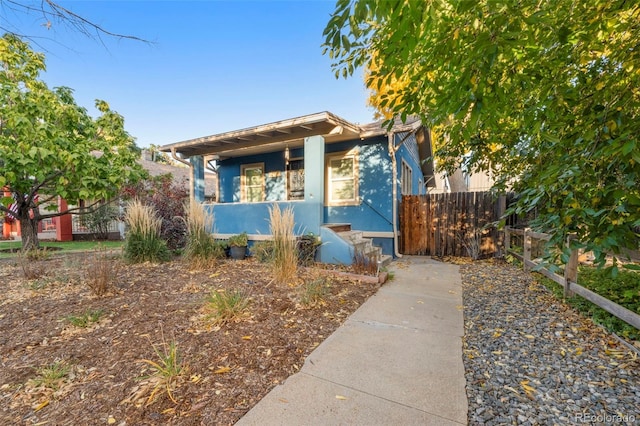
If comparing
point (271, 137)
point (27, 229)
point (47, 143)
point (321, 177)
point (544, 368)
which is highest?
point (271, 137)

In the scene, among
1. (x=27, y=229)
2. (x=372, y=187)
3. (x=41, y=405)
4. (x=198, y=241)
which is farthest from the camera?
(x=27, y=229)

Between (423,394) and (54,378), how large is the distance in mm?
2510

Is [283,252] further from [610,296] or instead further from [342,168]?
[610,296]

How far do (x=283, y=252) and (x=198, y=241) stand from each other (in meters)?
1.94

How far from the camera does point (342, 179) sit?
23.6 ft

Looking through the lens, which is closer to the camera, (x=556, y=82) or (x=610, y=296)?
(x=556, y=82)

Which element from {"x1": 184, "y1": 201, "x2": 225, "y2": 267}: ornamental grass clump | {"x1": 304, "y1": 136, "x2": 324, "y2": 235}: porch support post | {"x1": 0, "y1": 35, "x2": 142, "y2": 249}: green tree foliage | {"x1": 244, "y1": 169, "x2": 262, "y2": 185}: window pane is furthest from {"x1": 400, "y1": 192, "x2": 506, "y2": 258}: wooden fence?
{"x1": 0, "y1": 35, "x2": 142, "y2": 249}: green tree foliage

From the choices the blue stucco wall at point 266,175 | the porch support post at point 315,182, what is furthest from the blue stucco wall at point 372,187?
the blue stucco wall at point 266,175

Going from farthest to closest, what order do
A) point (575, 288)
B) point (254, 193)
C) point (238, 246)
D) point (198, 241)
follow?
point (254, 193) → point (238, 246) → point (198, 241) → point (575, 288)

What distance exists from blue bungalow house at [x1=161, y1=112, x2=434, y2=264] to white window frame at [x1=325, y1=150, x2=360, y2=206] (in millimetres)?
26

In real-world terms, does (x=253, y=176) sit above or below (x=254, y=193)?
above

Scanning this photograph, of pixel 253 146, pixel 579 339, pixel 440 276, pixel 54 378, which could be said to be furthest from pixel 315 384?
pixel 253 146

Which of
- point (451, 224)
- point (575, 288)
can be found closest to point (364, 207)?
point (451, 224)

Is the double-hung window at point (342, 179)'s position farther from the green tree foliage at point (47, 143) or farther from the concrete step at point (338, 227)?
the green tree foliage at point (47, 143)
